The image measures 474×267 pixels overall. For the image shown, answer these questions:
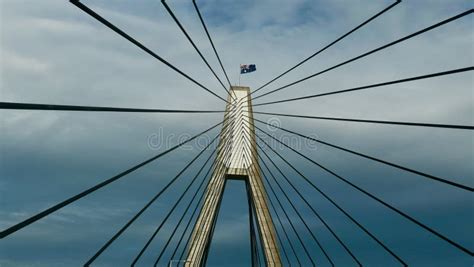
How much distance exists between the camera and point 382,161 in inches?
233

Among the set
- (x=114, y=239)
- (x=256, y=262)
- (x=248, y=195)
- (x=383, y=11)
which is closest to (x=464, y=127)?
(x=383, y=11)

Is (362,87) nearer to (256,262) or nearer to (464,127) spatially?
(464,127)

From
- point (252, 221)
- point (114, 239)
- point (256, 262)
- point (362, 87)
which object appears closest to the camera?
point (114, 239)

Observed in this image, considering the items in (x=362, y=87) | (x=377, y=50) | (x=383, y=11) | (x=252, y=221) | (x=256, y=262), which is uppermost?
(x=383, y=11)

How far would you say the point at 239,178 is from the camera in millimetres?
17625

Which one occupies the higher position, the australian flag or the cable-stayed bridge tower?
the australian flag

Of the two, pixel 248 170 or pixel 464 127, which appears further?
pixel 248 170

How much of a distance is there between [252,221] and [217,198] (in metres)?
1.71

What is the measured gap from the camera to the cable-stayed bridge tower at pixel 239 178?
46.1 ft

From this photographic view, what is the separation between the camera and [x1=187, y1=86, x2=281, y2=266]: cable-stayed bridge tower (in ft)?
46.1

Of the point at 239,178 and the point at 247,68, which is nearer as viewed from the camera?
the point at 239,178

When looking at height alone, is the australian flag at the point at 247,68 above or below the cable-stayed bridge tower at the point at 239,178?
above

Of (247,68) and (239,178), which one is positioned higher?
(247,68)

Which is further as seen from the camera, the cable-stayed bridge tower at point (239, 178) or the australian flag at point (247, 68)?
the australian flag at point (247, 68)
